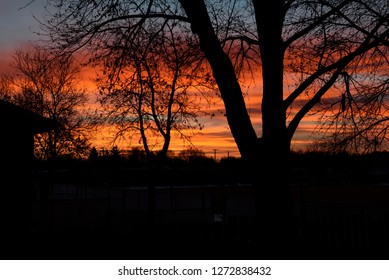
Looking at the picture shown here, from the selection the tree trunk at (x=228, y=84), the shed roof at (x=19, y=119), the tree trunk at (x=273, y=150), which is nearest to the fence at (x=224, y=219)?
the tree trunk at (x=273, y=150)

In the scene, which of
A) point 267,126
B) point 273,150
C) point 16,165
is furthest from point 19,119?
Result: point 273,150

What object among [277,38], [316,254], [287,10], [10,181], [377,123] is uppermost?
[287,10]

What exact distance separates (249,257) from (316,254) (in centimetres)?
198

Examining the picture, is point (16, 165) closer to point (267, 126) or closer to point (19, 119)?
point (19, 119)

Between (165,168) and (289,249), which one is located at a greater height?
(165,168)

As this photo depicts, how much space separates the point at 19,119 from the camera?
15750 mm

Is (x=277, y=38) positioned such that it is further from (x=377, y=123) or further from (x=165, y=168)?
(x=165, y=168)

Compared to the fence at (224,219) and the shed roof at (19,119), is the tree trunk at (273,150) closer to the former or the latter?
the fence at (224,219)

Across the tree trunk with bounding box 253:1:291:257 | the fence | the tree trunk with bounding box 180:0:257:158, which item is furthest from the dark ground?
the tree trunk with bounding box 180:0:257:158

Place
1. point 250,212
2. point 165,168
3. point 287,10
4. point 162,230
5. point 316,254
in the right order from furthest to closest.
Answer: point 165,168, point 250,212, point 162,230, point 316,254, point 287,10

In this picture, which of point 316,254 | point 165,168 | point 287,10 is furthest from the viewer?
point 165,168

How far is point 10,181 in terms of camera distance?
15.8 m

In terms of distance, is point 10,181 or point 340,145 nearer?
point 10,181

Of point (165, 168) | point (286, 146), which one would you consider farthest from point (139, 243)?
point (165, 168)
